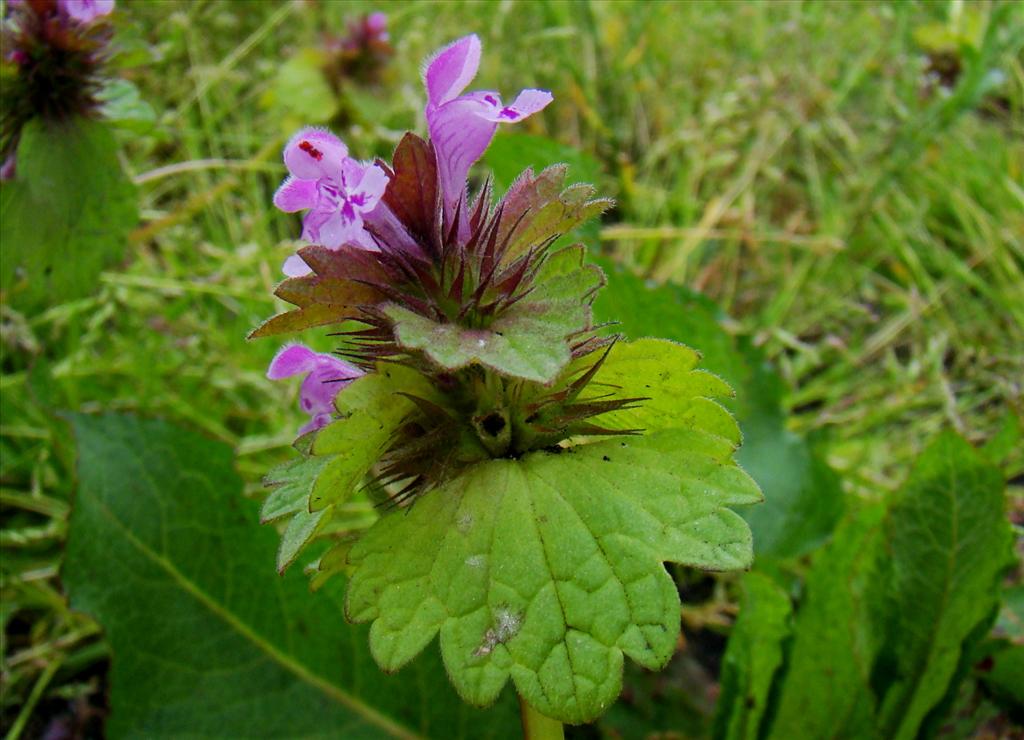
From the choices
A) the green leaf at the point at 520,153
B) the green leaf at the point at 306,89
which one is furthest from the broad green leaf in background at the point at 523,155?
the green leaf at the point at 306,89

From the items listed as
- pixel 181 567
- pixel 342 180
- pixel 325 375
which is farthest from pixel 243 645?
pixel 342 180

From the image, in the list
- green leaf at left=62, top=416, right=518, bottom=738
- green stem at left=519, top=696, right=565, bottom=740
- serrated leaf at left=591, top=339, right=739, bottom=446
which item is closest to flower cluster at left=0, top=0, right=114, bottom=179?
green leaf at left=62, top=416, right=518, bottom=738

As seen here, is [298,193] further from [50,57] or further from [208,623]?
[50,57]

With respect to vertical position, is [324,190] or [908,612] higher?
[324,190]

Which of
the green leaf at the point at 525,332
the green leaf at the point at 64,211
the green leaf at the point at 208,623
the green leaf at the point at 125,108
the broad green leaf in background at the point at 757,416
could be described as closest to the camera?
the green leaf at the point at 525,332

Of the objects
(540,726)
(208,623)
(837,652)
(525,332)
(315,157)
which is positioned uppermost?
(315,157)

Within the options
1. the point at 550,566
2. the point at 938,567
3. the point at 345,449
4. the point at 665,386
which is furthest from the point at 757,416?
the point at 345,449

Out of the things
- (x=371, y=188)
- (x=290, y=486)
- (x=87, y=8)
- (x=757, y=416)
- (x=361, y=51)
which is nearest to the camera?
(x=371, y=188)

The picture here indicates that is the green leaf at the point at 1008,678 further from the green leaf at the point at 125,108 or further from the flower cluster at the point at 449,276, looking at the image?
the green leaf at the point at 125,108
